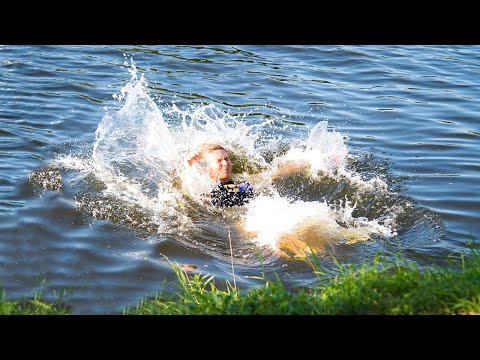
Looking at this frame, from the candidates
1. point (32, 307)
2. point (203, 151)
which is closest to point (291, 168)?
point (203, 151)

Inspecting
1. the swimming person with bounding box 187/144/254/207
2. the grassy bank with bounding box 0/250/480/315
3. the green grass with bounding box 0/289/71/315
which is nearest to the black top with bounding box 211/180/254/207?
the swimming person with bounding box 187/144/254/207

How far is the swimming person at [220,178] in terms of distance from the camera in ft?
29.3

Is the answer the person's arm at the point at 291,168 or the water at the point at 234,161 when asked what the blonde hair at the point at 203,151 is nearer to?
the water at the point at 234,161

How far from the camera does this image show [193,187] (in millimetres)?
9180

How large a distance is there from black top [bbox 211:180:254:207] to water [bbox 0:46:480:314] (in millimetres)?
175

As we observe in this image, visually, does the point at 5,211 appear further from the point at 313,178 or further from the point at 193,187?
the point at 313,178

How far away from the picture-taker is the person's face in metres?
9.31

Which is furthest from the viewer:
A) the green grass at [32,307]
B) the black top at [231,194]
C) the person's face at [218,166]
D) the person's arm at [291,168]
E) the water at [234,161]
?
the person's arm at [291,168]

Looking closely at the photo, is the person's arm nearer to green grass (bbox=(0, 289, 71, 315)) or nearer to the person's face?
the person's face

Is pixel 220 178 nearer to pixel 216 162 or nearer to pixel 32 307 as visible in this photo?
pixel 216 162

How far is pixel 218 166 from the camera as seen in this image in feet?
30.7

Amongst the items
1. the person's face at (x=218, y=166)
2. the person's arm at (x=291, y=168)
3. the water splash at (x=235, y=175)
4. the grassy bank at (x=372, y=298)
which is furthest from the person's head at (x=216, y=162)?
the grassy bank at (x=372, y=298)

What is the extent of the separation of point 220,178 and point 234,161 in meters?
1.10
